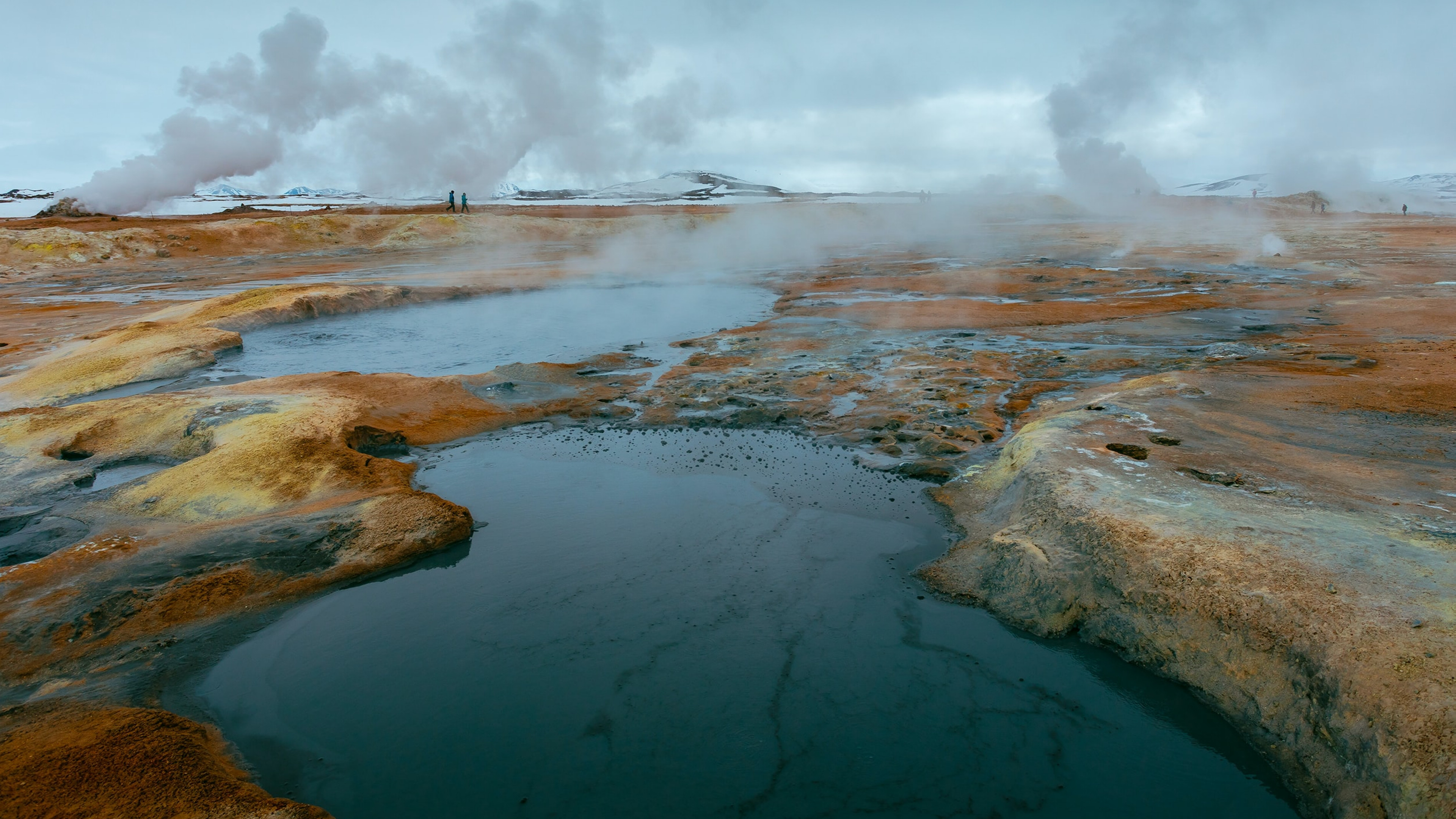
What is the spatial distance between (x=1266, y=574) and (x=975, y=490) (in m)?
2.24

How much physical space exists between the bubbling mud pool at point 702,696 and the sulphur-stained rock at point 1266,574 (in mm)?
214

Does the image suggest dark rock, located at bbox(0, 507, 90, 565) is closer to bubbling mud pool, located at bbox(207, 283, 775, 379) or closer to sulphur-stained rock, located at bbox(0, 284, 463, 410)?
sulphur-stained rock, located at bbox(0, 284, 463, 410)

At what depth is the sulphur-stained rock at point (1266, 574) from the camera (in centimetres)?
290

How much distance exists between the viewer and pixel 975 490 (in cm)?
577

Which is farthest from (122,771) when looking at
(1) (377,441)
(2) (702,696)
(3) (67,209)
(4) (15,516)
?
(3) (67,209)

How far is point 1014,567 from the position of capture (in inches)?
176

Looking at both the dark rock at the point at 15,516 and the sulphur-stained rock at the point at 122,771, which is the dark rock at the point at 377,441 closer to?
the dark rock at the point at 15,516

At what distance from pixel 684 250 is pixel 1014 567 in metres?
24.9

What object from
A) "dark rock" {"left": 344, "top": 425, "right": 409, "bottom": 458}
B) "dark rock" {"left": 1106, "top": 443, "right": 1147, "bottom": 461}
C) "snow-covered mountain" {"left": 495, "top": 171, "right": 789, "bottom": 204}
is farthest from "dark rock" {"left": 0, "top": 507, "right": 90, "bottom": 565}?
"snow-covered mountain" {"left": 495, "top": 171, "right": 789, "bottom": 204}

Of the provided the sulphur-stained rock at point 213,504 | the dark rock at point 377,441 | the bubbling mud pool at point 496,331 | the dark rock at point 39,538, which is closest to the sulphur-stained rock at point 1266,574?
the sulphur-stained rock at point 213,504

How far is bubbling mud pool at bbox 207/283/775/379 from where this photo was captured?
36.0 ft

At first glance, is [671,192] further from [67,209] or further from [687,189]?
[67,209]

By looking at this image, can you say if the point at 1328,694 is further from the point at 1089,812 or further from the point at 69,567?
the point at 69,567

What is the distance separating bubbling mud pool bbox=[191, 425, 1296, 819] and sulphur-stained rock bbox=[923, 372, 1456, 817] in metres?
0.21
